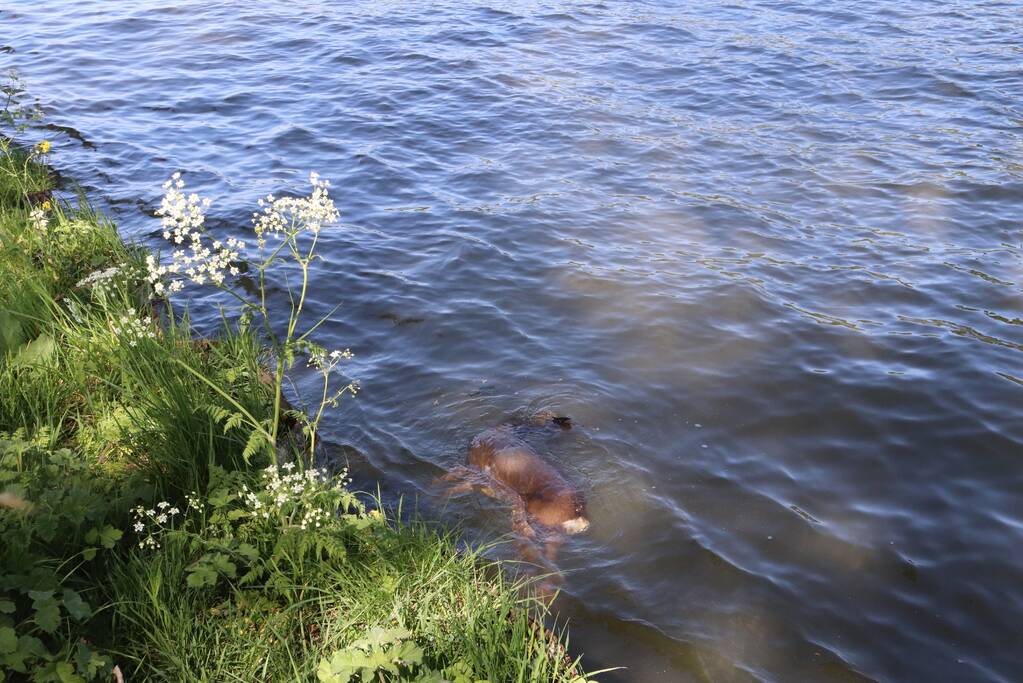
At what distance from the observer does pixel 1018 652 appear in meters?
4.09

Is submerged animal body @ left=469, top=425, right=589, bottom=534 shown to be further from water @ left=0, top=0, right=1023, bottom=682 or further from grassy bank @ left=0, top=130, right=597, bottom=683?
grassy bank @ left=0, top=130, right=597, bottom=683

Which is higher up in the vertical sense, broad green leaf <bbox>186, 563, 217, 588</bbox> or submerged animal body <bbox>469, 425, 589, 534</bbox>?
broad green leaf <bbox>186, 563, 217, 588</bbox>

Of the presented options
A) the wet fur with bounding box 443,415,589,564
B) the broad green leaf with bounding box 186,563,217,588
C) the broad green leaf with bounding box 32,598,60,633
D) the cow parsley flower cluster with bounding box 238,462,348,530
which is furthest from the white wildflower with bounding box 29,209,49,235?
the broad green leaf with bounding box 32,598,60,633

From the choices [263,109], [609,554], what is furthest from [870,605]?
[263,109]

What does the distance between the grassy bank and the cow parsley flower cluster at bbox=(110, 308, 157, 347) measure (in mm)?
14

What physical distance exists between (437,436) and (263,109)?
24.3ft

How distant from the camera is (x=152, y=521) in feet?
12.7

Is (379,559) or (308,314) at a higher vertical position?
(379,559)

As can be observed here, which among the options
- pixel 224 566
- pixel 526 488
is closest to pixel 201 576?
pixel 224 566

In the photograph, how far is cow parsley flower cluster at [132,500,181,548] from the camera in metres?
3.62

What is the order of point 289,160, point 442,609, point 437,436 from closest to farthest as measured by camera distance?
point 442,609 → point 437,436 → point 289,160

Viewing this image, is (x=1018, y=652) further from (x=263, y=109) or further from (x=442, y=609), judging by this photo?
(x=263, y=109)

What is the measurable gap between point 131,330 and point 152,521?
3.93 ft

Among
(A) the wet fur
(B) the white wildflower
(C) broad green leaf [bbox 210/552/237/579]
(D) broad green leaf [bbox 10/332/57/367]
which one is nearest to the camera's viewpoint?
(C) broad green leaf [bbox 210/552/237/579]
